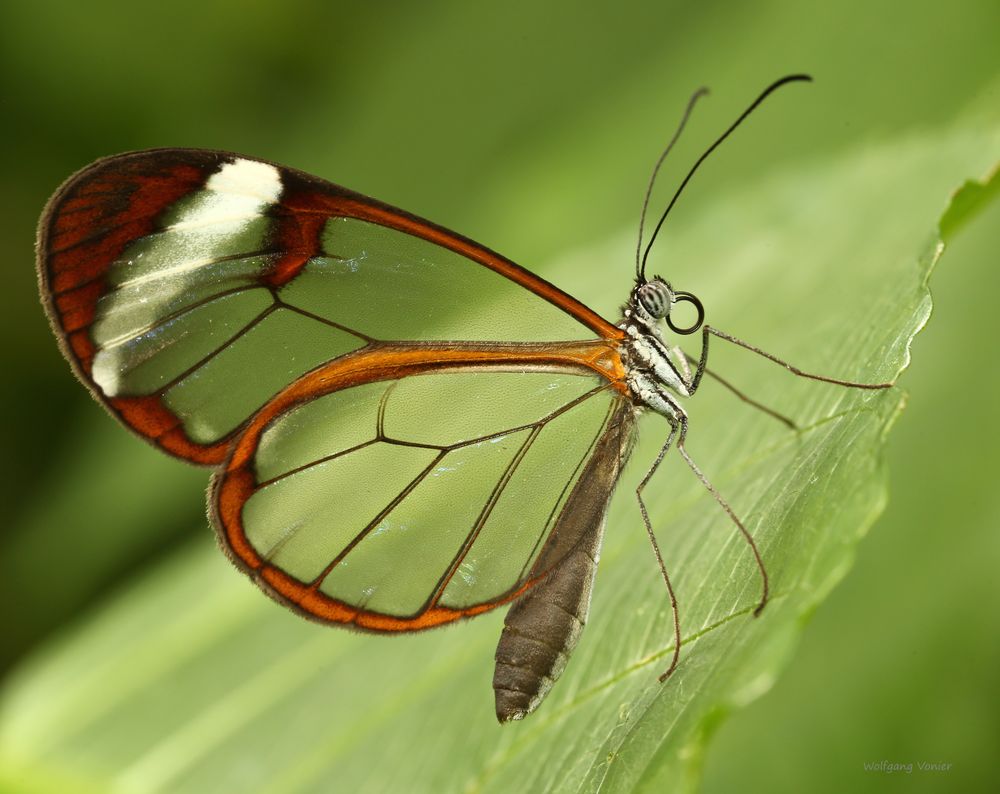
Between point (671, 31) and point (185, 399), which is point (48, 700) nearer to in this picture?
point (185, 399)

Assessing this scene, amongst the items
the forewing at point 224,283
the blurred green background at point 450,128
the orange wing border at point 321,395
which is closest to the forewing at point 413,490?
the orange wing border at point 321,395

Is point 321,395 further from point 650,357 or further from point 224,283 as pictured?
point 650,357

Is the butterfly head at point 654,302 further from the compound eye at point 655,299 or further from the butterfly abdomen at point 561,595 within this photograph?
the butterfly abdomen at point 561,595

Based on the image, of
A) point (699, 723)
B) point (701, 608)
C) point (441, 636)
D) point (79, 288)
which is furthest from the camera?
point (441, 636)

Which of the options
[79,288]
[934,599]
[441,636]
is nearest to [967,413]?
[934,599]

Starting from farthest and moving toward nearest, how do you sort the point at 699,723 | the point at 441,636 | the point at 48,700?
the point at 48,700, the point at 441,636, the point at 699,723

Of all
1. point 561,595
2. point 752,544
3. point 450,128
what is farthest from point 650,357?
point 450,128

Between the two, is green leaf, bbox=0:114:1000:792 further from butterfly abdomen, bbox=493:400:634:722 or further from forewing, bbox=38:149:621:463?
forewing, bbox=38:149:621:463

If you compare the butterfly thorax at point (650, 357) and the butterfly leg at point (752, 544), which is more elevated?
the butterfly thorax at point (650, 357)
